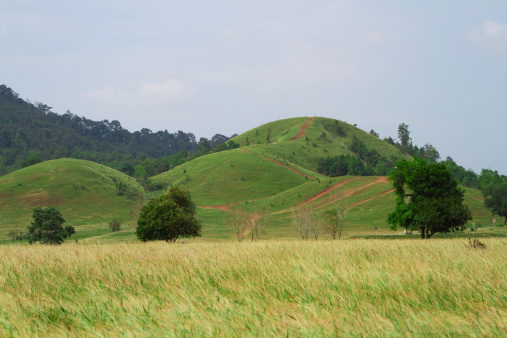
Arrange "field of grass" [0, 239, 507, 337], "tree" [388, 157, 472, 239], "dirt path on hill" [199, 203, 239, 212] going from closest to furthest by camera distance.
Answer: "field of grass" [0, 239, 507, 337], "tree" [388, 157, 472, 239], "dirt path on hill" [199, 203, 239, 212]

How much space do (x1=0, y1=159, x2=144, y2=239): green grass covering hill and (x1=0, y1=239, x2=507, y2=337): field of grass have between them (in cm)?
7842

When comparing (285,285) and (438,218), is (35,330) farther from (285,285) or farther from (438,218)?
(438,218)

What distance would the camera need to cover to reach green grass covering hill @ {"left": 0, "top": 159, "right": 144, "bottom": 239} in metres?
98.0

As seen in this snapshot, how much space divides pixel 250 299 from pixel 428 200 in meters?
43.4

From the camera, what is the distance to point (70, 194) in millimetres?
118312

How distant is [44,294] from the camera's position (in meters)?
5.68

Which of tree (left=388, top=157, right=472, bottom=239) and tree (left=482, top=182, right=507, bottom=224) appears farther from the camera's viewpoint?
tree (left=482, top=182, right=507, bottom=224)

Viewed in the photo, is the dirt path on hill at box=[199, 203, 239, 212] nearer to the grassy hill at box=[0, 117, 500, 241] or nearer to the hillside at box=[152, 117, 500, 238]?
the hillside at box=[152, 117, 500, 238]

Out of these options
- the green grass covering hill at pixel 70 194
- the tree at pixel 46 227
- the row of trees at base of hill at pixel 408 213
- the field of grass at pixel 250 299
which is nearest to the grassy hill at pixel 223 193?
the green grass covering hill at pixel 70 194

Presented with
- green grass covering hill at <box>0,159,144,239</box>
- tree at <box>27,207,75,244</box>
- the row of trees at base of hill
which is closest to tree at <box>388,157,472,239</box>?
the row of trees at base of hill

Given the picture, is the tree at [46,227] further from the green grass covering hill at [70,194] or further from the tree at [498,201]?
the tree at [498,201]

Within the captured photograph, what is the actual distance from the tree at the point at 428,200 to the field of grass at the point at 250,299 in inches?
1476

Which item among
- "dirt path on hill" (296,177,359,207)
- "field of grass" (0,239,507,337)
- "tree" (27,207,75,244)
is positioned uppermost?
"dirt path on hill" (296,177,359,207)

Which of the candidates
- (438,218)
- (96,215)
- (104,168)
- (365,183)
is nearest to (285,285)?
(438,218)
